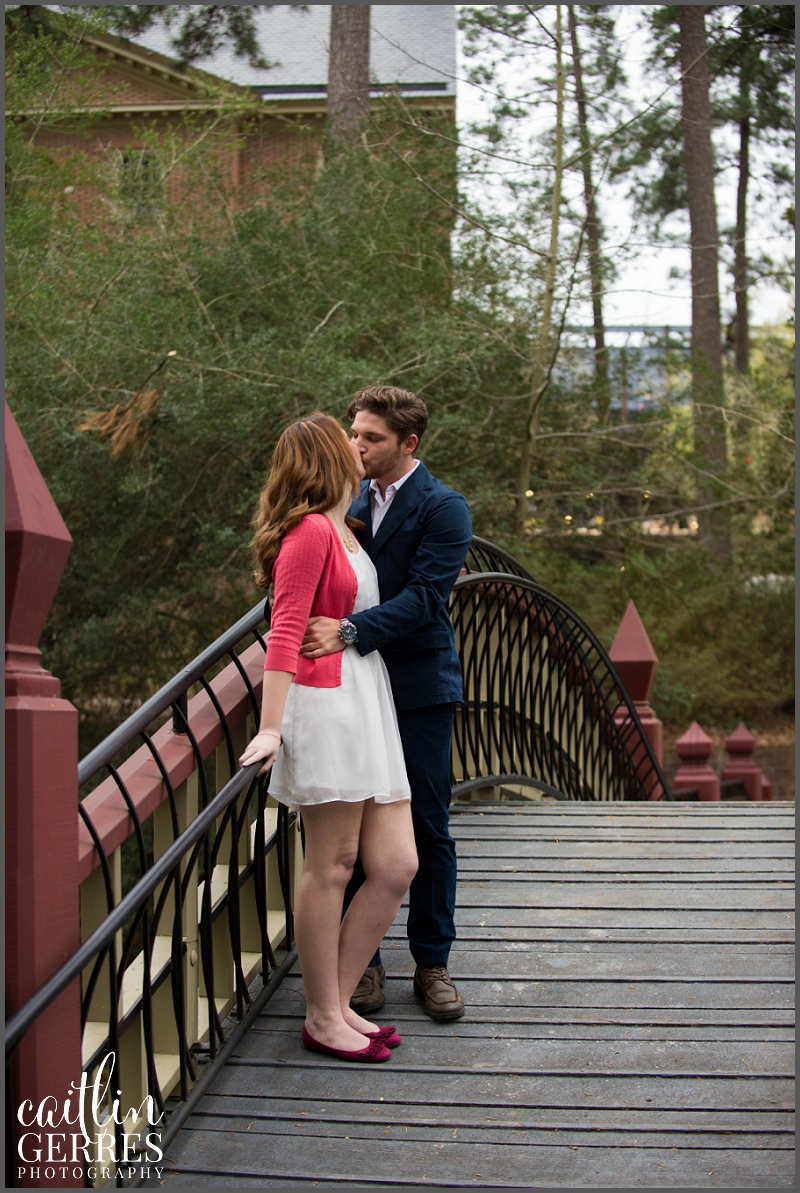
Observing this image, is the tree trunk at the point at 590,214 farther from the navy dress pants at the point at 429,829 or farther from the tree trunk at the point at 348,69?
the navy dress pants at the point at 429,829

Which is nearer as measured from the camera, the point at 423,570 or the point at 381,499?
the point at 423,570

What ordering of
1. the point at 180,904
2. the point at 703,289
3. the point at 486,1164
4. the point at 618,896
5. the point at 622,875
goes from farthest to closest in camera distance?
the point at 703,289, the point at 622,875, the point at 618,896, the point at 180,904, the point at 486,1164

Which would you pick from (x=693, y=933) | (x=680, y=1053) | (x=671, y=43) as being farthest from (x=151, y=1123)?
(x=671, y=43)

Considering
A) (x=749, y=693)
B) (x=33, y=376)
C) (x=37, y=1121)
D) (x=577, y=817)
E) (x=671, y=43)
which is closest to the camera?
(x=37, y=1121)

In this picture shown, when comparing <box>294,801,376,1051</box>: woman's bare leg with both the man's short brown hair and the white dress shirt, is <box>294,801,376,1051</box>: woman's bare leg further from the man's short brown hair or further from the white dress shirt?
the man's short brown hair

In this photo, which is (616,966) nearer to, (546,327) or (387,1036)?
(387,1036)

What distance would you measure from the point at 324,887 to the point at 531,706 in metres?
4.46

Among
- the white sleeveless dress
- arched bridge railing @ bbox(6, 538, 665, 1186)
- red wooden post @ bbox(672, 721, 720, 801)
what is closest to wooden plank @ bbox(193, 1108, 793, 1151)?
arched bridge railing @ bbox(6, 538, 665, 1186)

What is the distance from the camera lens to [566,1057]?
9.60 ft

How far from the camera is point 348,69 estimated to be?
11781 mm

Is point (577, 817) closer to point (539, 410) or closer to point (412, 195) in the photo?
point (539, 410)

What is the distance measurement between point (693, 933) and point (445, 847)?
1.05m

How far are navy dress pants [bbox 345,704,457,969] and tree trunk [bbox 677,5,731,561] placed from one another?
22.9ft

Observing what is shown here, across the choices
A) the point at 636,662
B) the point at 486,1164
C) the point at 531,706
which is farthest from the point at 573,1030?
the point at 636,662
